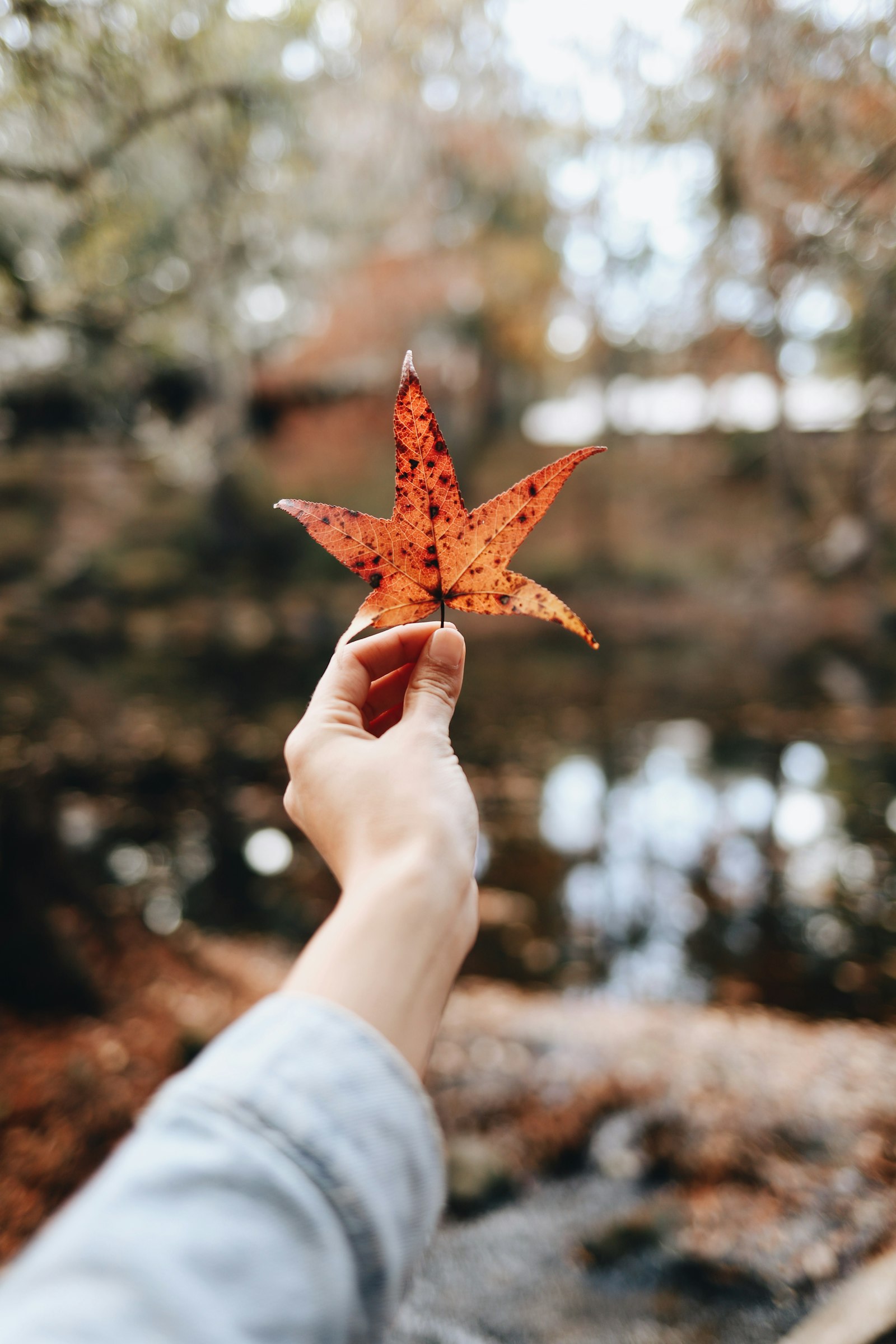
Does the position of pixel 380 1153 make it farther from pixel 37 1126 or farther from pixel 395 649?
pixel 37 1126

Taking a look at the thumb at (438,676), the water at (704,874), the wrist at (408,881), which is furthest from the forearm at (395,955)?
the water at (704,874)

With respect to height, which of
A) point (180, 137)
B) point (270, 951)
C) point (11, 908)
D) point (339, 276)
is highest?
point (339, 276)

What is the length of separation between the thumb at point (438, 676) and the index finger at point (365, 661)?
0.03 metres

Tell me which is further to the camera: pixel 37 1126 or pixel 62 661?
pixel 62 661

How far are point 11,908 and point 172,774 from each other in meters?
4.09

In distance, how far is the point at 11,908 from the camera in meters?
3.44

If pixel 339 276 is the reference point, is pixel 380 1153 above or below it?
below

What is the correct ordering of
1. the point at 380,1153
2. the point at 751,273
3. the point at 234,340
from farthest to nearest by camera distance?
the point at 234,340, the point at 751,273, the point at 380,1153

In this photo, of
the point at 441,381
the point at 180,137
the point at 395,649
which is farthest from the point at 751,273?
the point at 441,381

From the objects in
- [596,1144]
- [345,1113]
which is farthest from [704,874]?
[345,1113]

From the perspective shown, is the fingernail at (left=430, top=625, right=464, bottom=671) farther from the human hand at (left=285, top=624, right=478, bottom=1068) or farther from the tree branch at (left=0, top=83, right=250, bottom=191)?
the tree branch at (left=0, top=83, right=250, bottom=191)

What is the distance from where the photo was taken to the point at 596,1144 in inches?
119

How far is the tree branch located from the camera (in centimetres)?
309

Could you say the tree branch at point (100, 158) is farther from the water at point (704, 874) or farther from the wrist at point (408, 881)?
the water at point (704, 874)
